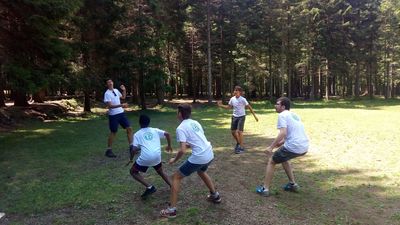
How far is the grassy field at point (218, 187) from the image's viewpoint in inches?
243

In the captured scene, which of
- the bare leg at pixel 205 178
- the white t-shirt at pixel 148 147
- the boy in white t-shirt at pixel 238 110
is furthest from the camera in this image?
the boy in white t-shirt at pixel 238 110

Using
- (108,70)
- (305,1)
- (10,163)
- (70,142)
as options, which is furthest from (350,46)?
(10,163)

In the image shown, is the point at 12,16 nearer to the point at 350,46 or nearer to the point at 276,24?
the point at 276,24

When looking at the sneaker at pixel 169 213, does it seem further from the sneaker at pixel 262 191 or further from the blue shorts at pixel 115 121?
the blue shorts at pixel 115 121

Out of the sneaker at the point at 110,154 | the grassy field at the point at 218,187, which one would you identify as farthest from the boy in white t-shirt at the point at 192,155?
the sneaker at the point at 110,154

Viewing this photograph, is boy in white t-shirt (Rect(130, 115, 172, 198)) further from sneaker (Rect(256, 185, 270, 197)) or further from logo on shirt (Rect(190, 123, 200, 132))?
sneaker (Rect(256, 185, 270, 197))

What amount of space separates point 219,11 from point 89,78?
694 inches

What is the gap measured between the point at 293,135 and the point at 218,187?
68.7 inches

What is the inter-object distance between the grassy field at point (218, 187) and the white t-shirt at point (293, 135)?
895 millimetres

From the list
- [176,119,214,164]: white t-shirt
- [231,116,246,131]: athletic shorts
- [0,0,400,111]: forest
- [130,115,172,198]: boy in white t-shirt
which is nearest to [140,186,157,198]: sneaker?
[130,115,172,198]: boy in white t-shirt

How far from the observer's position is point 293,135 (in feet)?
22.6

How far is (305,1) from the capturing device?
41531mm

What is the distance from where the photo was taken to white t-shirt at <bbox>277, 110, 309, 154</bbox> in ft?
22.4

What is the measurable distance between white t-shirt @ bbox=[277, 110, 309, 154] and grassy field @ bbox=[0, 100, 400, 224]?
0.89 meters
